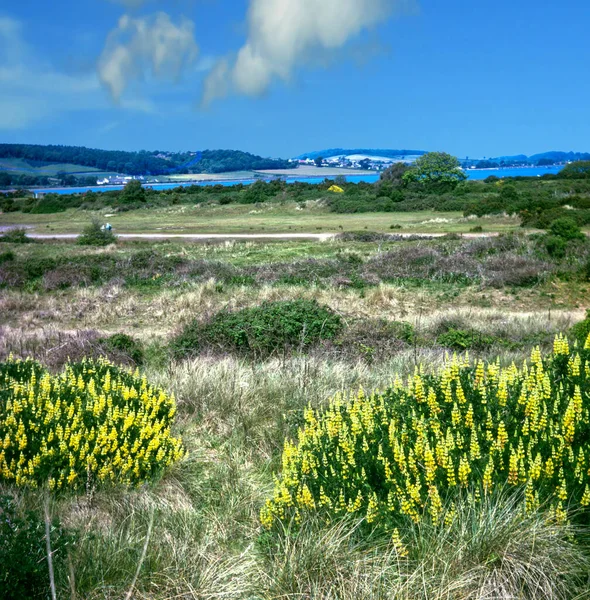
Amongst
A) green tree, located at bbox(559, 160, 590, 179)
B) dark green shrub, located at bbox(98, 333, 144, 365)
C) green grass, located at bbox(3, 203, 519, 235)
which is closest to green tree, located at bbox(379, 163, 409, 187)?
green grass, located at bbox(3, 203, 519, 235)

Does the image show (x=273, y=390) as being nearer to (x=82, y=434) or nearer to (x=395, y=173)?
(x=82, y=434)

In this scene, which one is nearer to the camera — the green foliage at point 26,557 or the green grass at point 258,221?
the green foliage at point 26,557

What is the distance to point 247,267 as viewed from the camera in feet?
60.7

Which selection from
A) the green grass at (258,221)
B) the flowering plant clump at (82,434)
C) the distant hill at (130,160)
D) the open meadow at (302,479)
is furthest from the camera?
the distant hill at (130,160)

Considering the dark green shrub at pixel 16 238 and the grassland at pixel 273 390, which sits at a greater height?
the grassland at pixel 273 390

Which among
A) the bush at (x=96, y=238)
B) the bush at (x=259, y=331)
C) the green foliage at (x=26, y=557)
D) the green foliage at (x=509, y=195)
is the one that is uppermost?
the green foliage at (x=509, y=195)

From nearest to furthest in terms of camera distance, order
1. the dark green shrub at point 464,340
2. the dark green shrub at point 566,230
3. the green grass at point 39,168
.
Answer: the dark green shrub at point 464,340, the dark green shrub at point 566,230, the green grass at point 39,168

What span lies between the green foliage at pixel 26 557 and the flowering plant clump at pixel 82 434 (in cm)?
103

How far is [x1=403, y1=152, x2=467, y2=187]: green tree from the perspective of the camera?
5709 cm

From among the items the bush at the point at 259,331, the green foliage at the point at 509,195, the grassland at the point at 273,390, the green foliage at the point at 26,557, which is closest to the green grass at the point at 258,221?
the green foliage at the point at 509,195

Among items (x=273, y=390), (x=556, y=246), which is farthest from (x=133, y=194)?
(x=273, y=390)

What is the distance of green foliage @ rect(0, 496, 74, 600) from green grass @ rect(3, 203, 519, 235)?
2743cm

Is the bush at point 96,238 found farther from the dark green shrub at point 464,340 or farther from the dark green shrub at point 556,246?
the dark green shrub at point 464,340

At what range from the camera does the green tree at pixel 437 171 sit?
57.1 m
